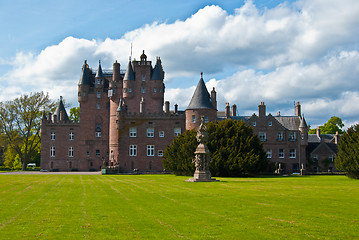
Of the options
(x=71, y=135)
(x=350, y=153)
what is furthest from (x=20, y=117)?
(x=350, y=153)

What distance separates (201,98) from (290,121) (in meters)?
18.0

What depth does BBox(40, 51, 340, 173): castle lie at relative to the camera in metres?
64.8

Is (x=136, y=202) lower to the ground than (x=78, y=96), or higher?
lower

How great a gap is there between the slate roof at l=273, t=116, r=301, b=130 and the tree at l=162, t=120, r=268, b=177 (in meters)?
20.8

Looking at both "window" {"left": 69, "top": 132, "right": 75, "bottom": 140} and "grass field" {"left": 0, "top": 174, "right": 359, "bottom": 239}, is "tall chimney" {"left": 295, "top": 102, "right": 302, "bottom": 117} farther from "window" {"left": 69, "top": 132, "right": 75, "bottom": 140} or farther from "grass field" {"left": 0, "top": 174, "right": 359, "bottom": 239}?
"grass field" {"left": 0, "top": 174, "right": 359, "bottom": 239}

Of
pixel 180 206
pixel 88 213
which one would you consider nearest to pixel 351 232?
pixel 180 206

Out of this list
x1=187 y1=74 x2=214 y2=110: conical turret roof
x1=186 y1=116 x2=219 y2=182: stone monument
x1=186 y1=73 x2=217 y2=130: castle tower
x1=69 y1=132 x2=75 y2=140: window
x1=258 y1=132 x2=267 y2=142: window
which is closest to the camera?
x1=186 y1=116 x2=219 y2=182: stone monument

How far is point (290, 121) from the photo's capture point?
6869 centimetres

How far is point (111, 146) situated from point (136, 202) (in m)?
50.4

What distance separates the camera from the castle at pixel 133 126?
64.8 metres

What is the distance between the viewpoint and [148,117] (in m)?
65.1

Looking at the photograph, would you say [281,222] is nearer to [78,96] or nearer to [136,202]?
[136,202]

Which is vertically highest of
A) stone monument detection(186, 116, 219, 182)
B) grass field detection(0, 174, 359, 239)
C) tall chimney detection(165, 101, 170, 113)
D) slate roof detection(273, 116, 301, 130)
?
tall chimney detection(165, 101, 170, 113)

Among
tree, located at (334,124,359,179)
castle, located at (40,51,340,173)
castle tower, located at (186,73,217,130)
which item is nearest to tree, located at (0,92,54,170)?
castle, located at (40,51,340,173)
